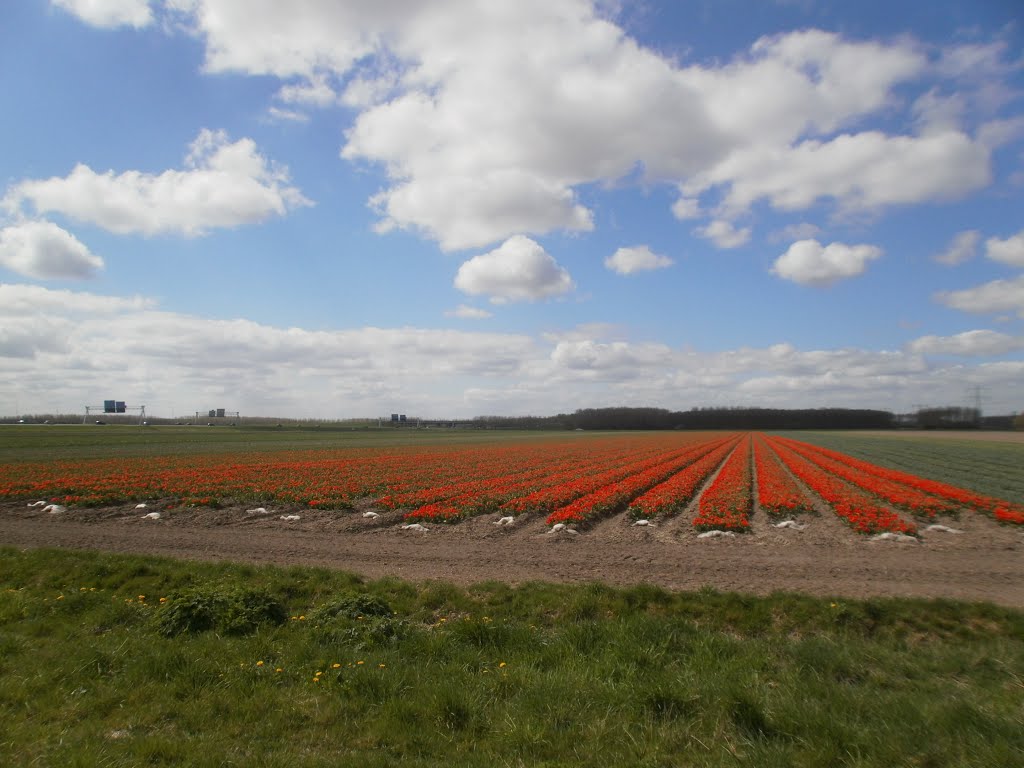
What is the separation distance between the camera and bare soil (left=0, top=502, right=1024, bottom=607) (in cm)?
1162

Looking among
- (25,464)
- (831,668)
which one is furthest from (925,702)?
(25,464)

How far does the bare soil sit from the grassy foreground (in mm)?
1939

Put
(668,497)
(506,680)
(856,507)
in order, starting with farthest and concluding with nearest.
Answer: (668,497)
(856,507)
(506,680)

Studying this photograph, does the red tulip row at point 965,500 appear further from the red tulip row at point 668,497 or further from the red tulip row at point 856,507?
the red tulip row at point 668,497

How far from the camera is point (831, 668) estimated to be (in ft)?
21.4

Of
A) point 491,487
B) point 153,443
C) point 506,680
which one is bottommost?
point 491,487

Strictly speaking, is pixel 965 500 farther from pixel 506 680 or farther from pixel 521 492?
pixel 506 680

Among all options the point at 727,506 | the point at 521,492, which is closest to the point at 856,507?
the point at 727,506

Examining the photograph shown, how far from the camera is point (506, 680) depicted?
6.27m

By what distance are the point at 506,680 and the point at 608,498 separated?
630 inches

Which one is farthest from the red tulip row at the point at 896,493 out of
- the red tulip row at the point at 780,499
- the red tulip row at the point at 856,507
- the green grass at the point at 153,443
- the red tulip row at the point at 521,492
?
the green grass at the point at 153,443

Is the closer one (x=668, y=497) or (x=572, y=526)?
(x=572, y=526)

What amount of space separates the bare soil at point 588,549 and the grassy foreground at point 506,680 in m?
1.94

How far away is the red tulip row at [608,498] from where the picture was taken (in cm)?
1867
